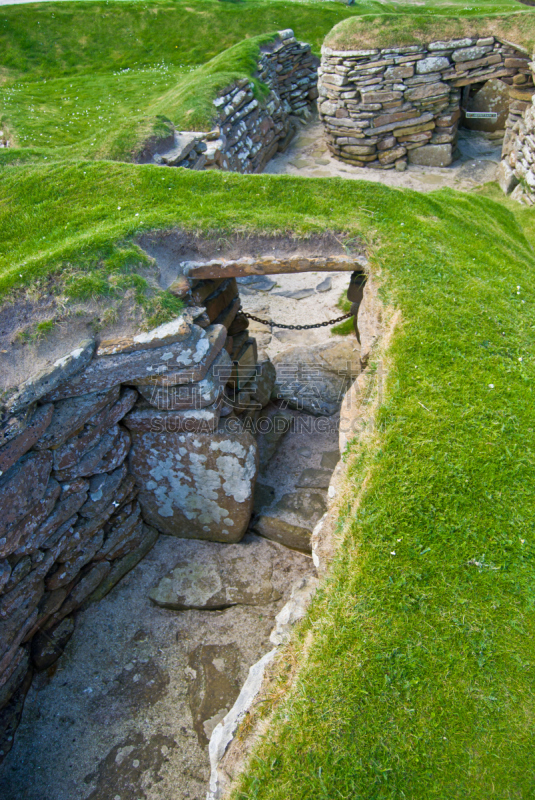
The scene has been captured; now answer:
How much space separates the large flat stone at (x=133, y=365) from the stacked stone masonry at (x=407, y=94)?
33.8 feet

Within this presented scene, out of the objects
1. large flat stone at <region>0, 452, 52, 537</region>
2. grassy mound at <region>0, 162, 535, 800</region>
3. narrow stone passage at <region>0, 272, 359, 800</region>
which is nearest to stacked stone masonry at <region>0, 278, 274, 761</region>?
large flat stone at <region>0, 452, 52, 537</region>

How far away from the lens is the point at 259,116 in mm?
12867

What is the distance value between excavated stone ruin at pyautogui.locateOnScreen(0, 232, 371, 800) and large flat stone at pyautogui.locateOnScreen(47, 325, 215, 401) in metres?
0.01

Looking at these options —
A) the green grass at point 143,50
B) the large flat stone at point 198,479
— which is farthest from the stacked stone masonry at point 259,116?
the large flat stone at point 198,479

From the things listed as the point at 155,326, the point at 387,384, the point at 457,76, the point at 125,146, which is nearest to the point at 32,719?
the point at 155,326

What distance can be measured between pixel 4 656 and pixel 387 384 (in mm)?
4056

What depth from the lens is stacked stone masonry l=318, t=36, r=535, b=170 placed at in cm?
A: 1144

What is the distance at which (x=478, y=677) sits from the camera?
9.95 ft

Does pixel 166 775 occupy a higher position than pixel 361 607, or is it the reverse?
pixel 361 607

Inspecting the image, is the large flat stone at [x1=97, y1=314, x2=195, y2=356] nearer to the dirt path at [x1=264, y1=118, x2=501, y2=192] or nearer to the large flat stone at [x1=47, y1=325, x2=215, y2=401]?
the large flat stone at [x1=47, y1=325, x2=215, y2=401]

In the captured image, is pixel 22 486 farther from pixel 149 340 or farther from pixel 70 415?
pixel 149 340

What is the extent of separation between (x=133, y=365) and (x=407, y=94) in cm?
1105

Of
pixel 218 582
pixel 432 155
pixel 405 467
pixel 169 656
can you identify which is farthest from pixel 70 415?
pixel 432 155

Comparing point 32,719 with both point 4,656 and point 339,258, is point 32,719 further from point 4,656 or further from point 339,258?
point 339,258
